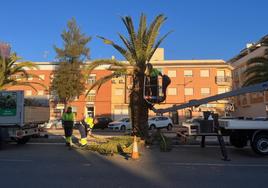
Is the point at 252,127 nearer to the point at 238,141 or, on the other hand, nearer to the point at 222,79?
the point at 238,141

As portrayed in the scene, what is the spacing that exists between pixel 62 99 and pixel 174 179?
41920 millimetres

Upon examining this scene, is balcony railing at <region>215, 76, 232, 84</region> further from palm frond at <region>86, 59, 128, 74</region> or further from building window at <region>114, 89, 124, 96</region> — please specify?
palm frond at <region>86, 59, 128, 74</region>

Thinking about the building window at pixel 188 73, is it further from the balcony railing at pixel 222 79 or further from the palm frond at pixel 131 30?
the palm frond at pixel 131 30

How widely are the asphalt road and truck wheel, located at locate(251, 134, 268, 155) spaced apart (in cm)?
30

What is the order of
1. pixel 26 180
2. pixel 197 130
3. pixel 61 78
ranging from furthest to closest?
1. pixel 61 78
2. pixel 197 130
3. pixel 26 180

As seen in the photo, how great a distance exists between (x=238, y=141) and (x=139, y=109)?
527 cm

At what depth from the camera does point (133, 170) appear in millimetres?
8953

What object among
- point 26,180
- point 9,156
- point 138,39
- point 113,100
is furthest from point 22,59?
point 113,100

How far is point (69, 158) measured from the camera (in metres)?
11.4

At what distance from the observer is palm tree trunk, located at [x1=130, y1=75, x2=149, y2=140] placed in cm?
1677

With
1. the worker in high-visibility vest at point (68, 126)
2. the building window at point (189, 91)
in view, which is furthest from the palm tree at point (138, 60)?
the building window at point (189, 91)

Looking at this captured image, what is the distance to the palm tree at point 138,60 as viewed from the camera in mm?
16875

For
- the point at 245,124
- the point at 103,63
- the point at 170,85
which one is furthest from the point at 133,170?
the point at 170,85

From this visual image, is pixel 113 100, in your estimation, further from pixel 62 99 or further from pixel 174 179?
pixel 174 179
